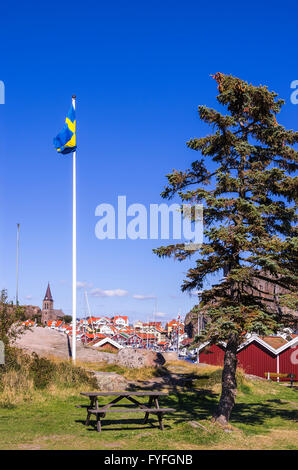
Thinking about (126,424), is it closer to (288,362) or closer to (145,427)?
(145,427)

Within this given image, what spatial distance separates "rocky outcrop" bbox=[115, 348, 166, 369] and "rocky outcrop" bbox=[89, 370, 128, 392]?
414 centimetres

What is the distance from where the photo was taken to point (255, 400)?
73.3 ft

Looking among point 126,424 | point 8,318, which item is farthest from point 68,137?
point 126,424

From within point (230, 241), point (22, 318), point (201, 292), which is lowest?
point (22, 318)

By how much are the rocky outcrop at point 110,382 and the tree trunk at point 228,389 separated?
7.69 m

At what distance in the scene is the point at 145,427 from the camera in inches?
539

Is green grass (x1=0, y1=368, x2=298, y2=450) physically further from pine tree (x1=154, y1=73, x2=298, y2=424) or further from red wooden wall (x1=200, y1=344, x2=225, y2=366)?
red wooden wall (x1=200, y1=344, x2=225, y2=366)

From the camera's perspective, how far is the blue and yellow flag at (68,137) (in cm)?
2698

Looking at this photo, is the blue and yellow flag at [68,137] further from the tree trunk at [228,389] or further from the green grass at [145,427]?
the tree trunk at [228,389]

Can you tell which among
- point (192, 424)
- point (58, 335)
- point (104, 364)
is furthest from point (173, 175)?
point (58, 335)
